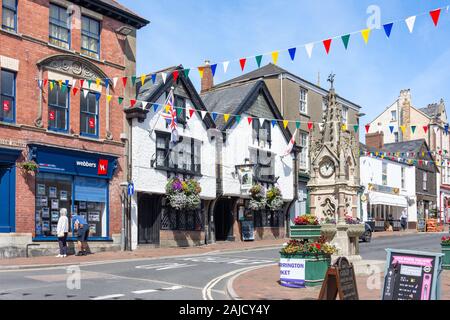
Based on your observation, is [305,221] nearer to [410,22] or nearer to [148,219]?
[410,22]

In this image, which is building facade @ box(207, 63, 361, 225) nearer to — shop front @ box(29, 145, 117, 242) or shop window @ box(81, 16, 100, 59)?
shop window @ box(81, 16, 100, 59)

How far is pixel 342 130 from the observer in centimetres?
1723

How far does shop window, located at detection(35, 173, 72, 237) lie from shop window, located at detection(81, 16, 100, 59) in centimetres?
560

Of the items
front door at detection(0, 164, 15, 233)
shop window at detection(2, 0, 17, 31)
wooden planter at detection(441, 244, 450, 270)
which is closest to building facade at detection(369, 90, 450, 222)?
wooden planter at detection(441, 244, 450, 270)

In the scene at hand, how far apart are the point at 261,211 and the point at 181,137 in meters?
8.43

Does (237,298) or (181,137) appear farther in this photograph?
(181,137)

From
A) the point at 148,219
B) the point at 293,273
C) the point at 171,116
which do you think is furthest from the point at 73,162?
the point at 293,273

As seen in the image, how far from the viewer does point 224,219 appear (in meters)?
32.4

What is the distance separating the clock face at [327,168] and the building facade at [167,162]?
10035mm

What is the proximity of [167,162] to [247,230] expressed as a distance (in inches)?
301
